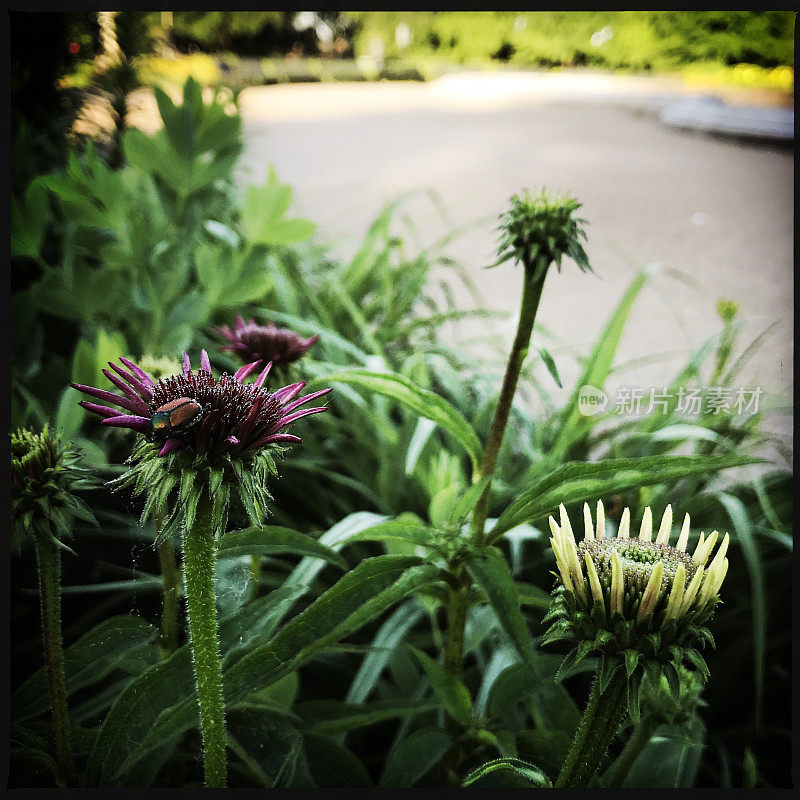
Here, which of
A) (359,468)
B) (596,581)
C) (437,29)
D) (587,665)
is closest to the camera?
(596,581)

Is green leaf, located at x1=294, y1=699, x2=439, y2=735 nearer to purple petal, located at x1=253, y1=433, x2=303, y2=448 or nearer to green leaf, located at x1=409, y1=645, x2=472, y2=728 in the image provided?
green leaf, located at x1=409, y1=645, x2=472, y2=728

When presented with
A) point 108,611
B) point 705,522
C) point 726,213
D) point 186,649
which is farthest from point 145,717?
point 726,213

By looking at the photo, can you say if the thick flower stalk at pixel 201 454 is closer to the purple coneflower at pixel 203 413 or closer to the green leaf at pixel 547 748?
the purple coneflower at pixel 203 413

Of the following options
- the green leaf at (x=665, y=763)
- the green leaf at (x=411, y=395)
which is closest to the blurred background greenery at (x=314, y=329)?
the green leaf at (x=665, y=763)

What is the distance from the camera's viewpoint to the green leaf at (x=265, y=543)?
39cm

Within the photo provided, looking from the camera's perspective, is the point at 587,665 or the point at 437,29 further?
the point at 437,29

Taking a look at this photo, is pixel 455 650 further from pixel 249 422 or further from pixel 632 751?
pixel 249 422

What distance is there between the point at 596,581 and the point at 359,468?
411mm

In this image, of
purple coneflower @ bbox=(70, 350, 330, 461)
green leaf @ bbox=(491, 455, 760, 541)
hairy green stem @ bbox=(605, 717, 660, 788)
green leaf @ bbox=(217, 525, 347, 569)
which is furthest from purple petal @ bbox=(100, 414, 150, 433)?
hairy green stem @ bbox=(605, 717, 660, 788)

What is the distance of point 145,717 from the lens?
0.36 m

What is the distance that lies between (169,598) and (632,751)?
30 cm

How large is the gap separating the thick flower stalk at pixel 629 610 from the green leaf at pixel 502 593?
24mm

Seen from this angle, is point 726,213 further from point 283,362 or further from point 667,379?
point 283,362

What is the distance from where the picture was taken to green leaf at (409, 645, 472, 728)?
0.42 m
